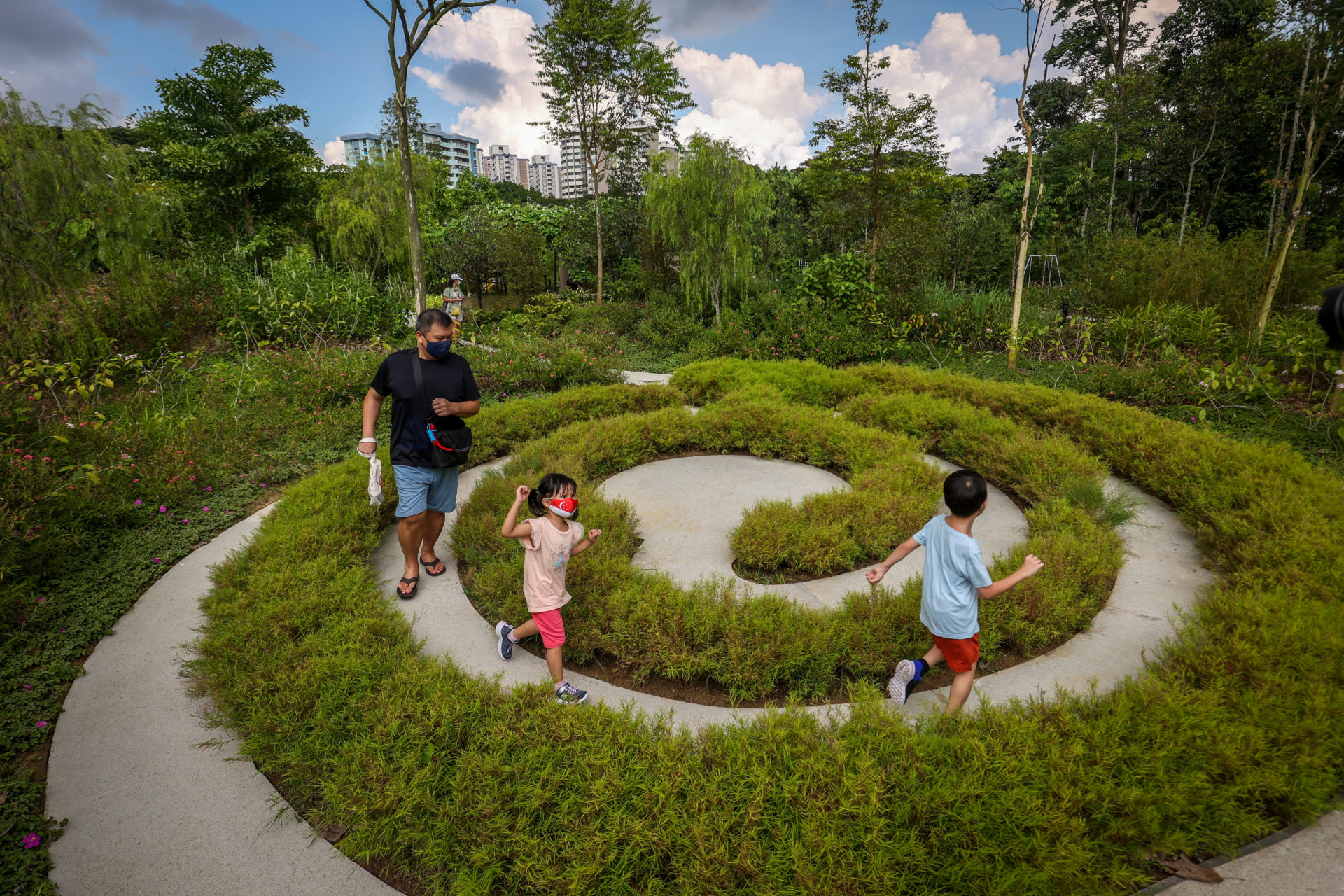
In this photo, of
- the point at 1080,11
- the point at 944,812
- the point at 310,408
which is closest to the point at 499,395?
the point at 310,408

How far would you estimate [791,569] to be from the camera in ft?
13.7

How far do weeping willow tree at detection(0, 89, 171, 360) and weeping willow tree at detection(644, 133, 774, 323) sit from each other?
25.2 feet

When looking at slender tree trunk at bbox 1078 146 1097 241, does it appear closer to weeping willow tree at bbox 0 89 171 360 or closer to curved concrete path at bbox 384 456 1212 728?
curved concrete path at bbox 384 456 1212 728

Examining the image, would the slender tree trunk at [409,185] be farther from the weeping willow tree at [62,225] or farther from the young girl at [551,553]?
the young girl at [551,553]

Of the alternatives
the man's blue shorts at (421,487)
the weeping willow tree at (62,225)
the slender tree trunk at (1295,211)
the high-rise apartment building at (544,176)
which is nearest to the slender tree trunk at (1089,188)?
the slender tree trunk at (1295,211)

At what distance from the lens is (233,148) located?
1742cm

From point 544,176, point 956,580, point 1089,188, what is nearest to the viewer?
point 956,580

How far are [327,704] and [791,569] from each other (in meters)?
2.82

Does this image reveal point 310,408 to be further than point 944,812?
Yes

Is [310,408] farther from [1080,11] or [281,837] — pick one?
[1080,11]

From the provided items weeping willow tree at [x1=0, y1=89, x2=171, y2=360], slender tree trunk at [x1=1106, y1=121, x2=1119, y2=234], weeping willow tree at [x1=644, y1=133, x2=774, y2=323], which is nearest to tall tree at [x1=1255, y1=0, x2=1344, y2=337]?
weeping willow tree at [x1=644, y1=133, x2=774, y2=323]

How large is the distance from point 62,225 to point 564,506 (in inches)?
310

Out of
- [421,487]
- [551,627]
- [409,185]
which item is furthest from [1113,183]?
[551,627]

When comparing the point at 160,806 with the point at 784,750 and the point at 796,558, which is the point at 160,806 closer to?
the point at 784,750
